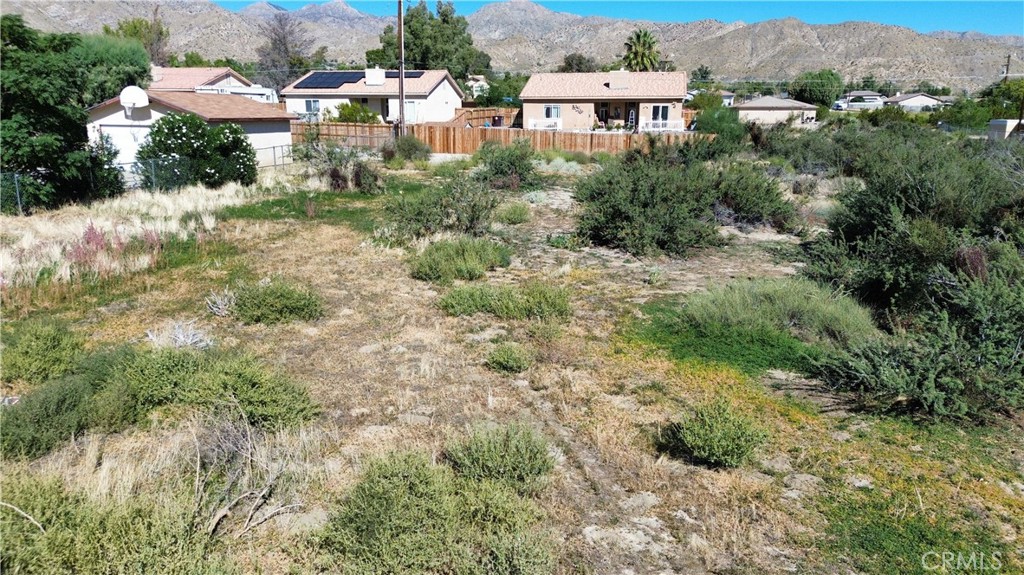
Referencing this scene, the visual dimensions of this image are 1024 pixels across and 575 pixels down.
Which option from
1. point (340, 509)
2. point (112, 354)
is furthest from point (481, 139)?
point (340, 509)

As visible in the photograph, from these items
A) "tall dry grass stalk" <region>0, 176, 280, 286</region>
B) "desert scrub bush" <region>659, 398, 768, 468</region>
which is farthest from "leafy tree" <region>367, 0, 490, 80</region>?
"desert scrub bush" <region>659, 398, 768, 468</region>

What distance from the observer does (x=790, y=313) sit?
9219 mm

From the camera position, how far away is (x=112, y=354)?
731cm

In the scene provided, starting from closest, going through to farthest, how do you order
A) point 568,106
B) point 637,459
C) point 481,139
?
point 637,459 < point 481,139 < point 568,106

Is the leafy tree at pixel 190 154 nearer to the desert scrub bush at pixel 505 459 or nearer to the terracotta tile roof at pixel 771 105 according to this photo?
the desert scrub bush at pixel 505 459

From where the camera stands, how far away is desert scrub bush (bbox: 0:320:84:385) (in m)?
7.15

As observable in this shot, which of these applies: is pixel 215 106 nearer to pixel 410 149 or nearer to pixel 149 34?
pixel 410 149

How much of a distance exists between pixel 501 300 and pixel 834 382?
4.59 metres

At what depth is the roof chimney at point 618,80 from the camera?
5222cm

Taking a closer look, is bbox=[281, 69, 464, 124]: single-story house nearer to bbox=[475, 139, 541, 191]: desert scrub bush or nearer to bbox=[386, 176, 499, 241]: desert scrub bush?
bbox=[475, 139, 541, 191]: desert scrub bush

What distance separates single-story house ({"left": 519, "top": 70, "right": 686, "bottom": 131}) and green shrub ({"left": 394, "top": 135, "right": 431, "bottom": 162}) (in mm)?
19901

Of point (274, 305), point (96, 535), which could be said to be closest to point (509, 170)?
point (274, 305)

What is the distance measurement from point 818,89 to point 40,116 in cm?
7461

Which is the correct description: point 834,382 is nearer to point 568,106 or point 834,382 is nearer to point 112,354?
point 112,354
